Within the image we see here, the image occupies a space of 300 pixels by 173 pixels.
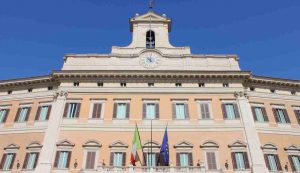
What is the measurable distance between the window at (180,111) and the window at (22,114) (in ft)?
44.5

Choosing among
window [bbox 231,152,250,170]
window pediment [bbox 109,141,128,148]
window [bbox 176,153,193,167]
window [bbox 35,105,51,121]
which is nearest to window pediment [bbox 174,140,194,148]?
window [bbox 176,153,193,167]

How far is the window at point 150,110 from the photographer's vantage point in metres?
27.4

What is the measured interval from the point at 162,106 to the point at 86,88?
7308 mm

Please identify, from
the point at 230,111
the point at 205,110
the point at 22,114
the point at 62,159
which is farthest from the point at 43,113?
the point at 230,111

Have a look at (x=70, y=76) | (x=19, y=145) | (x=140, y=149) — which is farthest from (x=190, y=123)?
(x=19, y=145)

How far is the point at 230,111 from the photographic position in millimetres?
27859

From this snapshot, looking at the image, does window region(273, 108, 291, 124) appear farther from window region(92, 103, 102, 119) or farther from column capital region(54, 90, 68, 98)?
column capital region(54, 90, 68, 98)

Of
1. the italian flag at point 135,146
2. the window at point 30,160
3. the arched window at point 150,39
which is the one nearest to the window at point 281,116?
the italian flag at point 135,146

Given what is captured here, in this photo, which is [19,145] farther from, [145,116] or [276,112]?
[276,112]

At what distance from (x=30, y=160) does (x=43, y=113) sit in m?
4.52

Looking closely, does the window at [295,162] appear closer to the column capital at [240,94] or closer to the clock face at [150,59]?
the column capital at [240,94]

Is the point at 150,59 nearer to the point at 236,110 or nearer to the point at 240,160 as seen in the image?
the point at 236,110

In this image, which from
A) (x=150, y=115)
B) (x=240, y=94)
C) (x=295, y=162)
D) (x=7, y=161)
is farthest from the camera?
(x=240, y=94)

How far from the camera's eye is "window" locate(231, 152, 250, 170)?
24625mm
